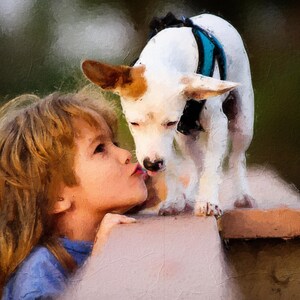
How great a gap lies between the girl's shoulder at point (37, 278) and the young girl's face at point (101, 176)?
21 centimetres

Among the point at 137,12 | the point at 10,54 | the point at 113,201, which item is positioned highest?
the point at 137,12

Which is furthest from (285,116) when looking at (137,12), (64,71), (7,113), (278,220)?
(7,113)

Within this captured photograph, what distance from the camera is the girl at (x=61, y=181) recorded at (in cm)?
228

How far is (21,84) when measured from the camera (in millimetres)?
2381

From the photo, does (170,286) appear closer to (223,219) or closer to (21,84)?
(223,219)

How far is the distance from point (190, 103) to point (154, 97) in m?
0.12

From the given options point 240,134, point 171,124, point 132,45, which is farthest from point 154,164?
point 132,45

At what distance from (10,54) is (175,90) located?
0.64 meters

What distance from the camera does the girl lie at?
2283 mm

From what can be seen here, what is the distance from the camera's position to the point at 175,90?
2150mm

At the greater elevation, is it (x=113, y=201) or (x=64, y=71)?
(x=64, y=71)

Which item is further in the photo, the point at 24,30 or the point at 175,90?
the point at 24,30

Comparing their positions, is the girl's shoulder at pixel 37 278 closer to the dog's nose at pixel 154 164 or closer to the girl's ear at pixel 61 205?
the girl's ear at pixel 61 205

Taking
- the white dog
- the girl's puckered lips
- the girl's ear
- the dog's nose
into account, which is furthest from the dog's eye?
the girl's ear
